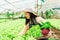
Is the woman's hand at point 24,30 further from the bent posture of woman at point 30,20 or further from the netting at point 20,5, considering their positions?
the netting at point 20,5

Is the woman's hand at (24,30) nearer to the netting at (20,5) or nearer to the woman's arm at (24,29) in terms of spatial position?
the woman's arm at (24,29)

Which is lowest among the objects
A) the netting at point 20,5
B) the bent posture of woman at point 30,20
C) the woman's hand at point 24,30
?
the woman's hand at point 24,30

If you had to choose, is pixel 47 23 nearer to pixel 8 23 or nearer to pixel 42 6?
pixel 42 6

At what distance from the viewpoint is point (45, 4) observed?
9.93 feet

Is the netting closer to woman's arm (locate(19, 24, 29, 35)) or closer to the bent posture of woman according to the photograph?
the bent posture of woman

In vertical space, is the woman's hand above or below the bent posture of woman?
below

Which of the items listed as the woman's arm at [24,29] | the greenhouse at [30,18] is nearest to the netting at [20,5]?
the greenhouse at [30,18]

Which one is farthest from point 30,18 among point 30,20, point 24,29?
Result: point 24,29

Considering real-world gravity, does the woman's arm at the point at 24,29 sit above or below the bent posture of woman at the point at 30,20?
below

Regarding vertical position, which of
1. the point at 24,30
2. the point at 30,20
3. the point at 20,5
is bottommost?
the point at 24,30

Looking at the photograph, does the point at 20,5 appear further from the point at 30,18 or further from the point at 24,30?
the point at 24,30

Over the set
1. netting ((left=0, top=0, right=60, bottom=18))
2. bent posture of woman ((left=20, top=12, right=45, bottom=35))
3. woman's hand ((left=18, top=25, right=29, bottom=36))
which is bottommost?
woman's hand ((left=18, top=25, right=29, bottom=36))

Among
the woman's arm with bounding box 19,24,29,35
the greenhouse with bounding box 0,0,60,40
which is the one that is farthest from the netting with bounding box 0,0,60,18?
the woman's arm with bounding box 19,24,29,35

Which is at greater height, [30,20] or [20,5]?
[20,5]
